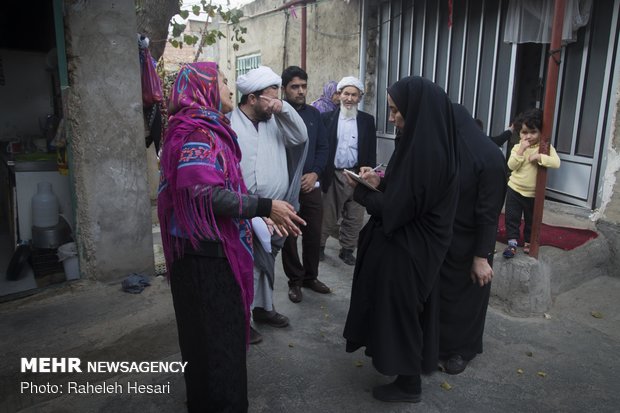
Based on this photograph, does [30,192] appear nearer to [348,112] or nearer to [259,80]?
[259,80]

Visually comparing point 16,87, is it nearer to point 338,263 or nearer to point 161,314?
point 161,314

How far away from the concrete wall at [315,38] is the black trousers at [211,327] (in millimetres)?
5824


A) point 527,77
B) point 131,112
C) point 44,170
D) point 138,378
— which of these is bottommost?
point 138,378

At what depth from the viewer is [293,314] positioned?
3572mm

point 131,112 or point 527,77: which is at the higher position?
point 527,77

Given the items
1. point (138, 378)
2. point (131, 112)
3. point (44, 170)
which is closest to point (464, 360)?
point (138, 378)

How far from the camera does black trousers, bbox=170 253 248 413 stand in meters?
2.03

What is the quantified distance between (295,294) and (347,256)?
1128mm

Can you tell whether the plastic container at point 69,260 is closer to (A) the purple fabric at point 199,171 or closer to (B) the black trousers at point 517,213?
(A) the purple fabric at point 199,171

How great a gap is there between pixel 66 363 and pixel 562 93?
17.0 ft

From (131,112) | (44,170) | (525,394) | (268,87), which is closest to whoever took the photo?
(525,394)

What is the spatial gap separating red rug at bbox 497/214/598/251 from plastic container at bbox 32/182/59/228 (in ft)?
13.3

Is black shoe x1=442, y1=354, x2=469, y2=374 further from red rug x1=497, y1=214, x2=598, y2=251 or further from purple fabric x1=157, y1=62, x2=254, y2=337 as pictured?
red rug x1=497, y1=214, x2=598, y2=251

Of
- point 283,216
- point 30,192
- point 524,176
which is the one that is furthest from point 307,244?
point 30,192
